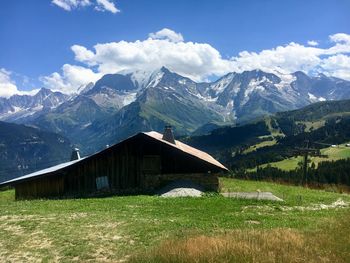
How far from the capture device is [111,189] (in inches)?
1563

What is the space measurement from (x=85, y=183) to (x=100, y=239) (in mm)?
20897

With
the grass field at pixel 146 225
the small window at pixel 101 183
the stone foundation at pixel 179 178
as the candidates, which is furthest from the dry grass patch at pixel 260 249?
the small window at pixel 101 183

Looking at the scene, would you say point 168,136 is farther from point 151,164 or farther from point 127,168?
point 127,168

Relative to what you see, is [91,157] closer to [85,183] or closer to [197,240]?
[85,183]

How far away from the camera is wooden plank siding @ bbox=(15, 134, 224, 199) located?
3941 cm

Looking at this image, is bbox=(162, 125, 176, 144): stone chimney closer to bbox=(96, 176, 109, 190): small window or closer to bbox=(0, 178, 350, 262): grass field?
bbox=(96, 176, 109, 190): small window

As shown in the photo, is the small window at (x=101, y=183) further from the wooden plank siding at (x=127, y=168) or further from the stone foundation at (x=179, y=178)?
the stone foundation at (x=179, y=178)

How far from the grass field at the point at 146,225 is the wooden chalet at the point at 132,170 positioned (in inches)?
211

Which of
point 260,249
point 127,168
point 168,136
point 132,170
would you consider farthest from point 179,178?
point 260,249

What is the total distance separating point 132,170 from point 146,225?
18.2m

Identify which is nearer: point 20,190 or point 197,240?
point 197,240

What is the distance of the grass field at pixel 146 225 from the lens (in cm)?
1592

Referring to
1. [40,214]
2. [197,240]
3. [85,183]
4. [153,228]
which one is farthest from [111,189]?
[197,240]

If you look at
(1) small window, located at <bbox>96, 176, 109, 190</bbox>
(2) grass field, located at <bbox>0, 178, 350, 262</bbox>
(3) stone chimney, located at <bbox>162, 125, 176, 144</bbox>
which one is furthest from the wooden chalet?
(2) grass field, located at <bbox>0, 178, 350, 262</bbox>
